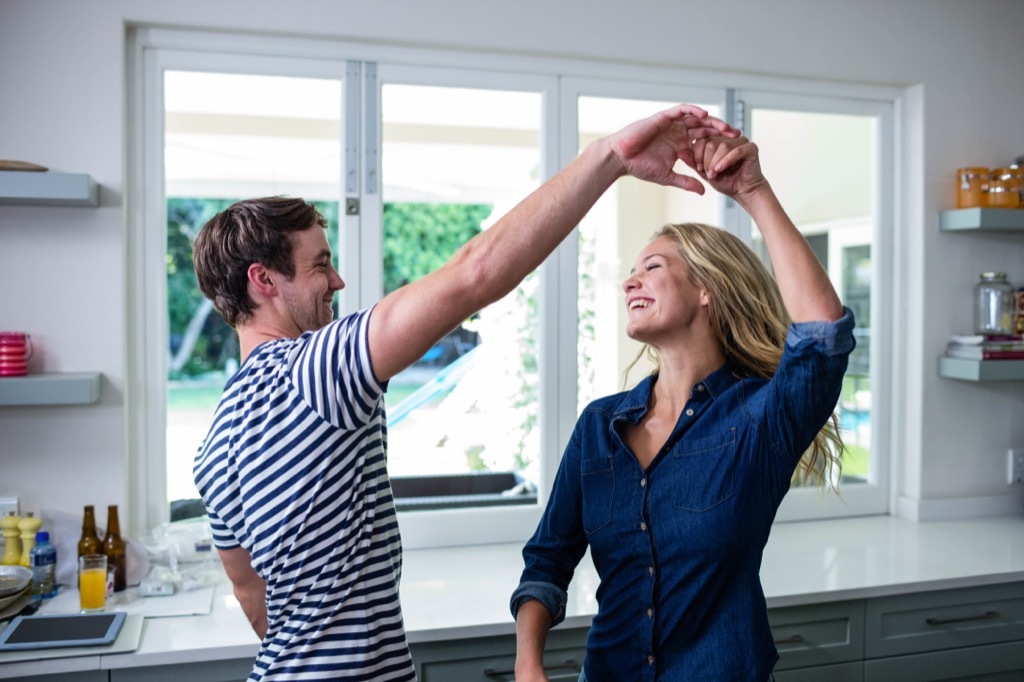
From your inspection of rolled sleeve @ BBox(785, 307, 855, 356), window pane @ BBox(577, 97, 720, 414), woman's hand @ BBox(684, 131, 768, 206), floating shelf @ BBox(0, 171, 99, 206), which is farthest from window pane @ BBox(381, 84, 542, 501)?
rolled sleeve @ BBox(785, 307, 855, 356)

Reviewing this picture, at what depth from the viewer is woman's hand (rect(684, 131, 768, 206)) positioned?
133 centimetres

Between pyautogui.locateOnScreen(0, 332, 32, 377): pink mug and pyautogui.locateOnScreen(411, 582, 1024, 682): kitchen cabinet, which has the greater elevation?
pyautogui.locateOnScreen(0, 332, 32, 377): pink mug

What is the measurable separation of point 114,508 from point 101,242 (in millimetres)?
693

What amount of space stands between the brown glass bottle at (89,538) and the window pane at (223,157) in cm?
27

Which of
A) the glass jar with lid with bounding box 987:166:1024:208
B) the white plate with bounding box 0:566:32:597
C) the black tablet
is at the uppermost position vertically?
the glass jar with lid with bounding box 987:166:1024:208

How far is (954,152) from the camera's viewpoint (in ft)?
9.99

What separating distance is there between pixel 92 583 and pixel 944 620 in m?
2.21

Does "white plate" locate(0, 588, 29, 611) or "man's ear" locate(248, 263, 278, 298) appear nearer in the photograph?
"man's ear" locate(248, 263, 278, 298)

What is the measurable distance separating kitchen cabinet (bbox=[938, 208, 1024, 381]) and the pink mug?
9.21 feet

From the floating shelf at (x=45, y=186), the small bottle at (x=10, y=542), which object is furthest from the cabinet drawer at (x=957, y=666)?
the floating shelf at (x=45, y=186)

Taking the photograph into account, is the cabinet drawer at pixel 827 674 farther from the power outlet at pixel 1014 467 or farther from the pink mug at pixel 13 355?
the pink mug at pixel 13 355

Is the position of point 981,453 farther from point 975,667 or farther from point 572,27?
point 572,27

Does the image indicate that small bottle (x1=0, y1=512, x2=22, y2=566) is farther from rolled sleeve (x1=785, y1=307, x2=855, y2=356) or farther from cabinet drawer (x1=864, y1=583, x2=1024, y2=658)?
cabinet drawer (x1=864, y1=583, x2=1024, y2=658)

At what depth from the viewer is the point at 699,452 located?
58.3 inches
